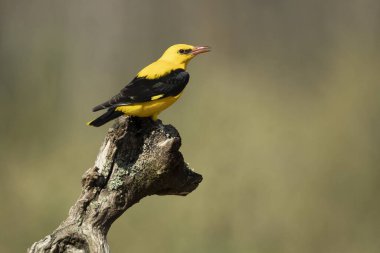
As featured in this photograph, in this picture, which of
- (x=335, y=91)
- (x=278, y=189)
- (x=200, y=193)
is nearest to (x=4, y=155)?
(x=200, y=193)

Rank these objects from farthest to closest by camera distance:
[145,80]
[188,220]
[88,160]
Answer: [88,160]
[188,220]
[145,80]

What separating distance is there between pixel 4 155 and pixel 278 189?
2141 mm

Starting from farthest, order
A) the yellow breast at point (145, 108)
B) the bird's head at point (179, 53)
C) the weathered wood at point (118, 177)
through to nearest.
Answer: the bird's head at point (179, 53) → the yellow breast at point (145, 108) → the weathered wood at point (118, 177)

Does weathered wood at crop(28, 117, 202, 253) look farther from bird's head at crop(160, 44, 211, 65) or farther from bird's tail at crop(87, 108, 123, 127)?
bird's head at crop(160, 44, 211, 65)

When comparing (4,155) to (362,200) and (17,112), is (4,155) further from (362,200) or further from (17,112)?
(362,200)

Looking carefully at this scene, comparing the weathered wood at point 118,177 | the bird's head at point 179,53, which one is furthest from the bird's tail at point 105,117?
the bird's head at point 179,53

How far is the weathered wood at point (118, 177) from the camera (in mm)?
3020

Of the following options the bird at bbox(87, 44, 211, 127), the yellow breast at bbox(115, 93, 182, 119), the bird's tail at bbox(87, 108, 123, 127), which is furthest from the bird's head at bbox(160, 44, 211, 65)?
the bird's tail at bbox(87, 108, 123, 127)

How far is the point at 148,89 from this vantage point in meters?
3.52

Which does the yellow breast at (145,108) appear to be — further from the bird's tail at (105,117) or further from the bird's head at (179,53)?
the bird's head at (179,53)

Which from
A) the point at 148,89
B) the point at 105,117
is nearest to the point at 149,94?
the point at 148,89

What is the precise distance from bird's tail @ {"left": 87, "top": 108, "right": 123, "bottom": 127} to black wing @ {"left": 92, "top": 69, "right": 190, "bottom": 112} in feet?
0.14

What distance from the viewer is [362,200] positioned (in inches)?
213

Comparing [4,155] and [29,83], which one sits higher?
[29,83]
